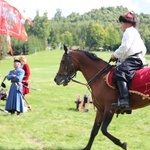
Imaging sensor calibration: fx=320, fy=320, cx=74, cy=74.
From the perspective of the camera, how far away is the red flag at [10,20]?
10.0 metres

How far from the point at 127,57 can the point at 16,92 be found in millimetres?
5831

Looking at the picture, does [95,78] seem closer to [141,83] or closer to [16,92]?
[141,83]

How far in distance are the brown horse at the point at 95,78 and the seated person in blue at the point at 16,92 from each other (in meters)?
4.11

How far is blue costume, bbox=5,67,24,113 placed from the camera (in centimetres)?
1109

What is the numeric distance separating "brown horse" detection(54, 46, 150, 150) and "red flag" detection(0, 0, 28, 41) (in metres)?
3.69

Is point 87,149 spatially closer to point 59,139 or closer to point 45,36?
point 59,139

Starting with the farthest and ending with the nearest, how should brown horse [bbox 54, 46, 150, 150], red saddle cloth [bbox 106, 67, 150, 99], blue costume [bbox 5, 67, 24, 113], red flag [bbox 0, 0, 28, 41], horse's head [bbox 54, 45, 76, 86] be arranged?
1. blue costume [bbox 5, 67, 24, 113]
2. red flag [bbox 0, 0, 28, 41]
3. horse's head [bbox 54, 45, 76, 86]
4. brown horse [bbox 54, 46, 150, 150]
5. red saddle cloth [bbox 106, 67, 150, 99]

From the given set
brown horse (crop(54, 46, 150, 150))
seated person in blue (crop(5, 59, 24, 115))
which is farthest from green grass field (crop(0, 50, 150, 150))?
brown horse (crop(54, 46, 150, 150))

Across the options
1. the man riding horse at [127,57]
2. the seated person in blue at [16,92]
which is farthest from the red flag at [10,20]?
the man riding horse at [127,57]

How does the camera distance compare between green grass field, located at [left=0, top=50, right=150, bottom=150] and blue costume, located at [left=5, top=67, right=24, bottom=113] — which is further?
blue costume, located at [left=5, top=67, right=24, bottom=113]

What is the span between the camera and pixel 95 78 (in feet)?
22.9

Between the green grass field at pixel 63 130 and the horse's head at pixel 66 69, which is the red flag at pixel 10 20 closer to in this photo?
the green grass field at pixel 63 130

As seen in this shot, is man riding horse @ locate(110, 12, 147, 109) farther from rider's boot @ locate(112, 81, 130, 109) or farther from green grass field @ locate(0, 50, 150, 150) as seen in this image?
green grass field @ locate(0, 50, 150, 150)

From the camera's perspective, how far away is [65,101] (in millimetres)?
15594
